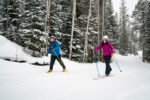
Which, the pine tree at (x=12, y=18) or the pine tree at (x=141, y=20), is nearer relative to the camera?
the pine tree at (x=12, y=18)

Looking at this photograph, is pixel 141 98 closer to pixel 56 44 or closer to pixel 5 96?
pixel 5 96

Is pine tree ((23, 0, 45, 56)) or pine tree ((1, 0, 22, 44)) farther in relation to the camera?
pine tree ((1, 0, 22, 44))

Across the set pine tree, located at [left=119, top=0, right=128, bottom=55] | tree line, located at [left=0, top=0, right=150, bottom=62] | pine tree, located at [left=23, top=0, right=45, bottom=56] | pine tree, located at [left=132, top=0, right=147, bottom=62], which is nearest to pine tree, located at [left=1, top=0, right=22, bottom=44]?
tree line, located at [left=0, top=0, right=150, bottom=62]

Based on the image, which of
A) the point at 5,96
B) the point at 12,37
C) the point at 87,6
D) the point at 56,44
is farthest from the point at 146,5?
the point at 12,37

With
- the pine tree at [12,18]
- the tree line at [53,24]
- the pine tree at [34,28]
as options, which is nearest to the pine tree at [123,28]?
the tree line at [53,24]

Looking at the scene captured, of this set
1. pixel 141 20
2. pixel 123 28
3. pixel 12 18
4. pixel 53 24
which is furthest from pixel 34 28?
pixel 123 28

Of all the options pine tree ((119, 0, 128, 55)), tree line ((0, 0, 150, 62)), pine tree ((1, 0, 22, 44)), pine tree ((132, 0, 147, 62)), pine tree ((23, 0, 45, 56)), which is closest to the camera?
pine tree ((23, 0, 45, 56))

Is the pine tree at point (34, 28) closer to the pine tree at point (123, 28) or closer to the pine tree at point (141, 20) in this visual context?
the pine tree at point (141, 20)

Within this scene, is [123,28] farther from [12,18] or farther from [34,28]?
[12,18]

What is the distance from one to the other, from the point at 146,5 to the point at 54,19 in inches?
749

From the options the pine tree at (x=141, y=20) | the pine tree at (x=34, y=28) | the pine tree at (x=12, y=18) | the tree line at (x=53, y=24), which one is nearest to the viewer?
the pine tree at (x=34, y=28)

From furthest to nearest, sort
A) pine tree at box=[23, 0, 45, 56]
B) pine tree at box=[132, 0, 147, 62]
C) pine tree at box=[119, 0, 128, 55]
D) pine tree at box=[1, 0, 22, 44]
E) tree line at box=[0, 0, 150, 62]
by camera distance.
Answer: pine tree at box=[119, 0, 128, 55] < pine tree at box=[132, 0, 147, 62] < pine tree at box=[1, 0, 22, 44] < tree line at box=[0, 0, 150, 62] < pine tree at box=[23, 0, 45, 56]

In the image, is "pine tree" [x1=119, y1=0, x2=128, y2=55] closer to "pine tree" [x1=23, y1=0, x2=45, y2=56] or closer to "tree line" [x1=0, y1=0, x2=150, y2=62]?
"tree line" [x1=0, y1=0, x2=150, y2=62]

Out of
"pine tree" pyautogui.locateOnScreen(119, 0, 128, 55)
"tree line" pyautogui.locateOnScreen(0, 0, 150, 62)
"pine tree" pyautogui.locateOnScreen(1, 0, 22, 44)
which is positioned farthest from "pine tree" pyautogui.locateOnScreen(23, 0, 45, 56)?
"pine tree" pyautogui.locateOnScreen(119, 0, 128, 55)
